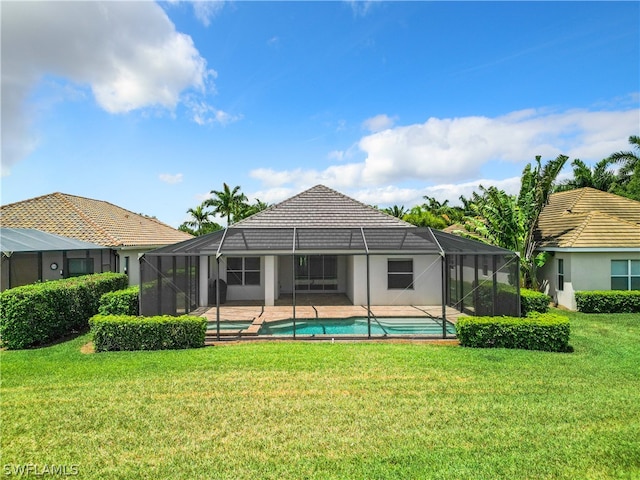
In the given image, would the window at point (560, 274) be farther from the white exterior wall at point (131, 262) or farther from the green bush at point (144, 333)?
the white exterior wall at point (131, 262)

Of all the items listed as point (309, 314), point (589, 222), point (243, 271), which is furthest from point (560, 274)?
point (243, 271)

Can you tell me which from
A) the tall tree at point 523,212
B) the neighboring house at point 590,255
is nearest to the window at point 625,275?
the neighboring house at point 590,255

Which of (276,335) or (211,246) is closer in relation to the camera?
(276,335)

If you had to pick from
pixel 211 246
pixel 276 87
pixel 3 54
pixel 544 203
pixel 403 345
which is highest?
pixel 276 87

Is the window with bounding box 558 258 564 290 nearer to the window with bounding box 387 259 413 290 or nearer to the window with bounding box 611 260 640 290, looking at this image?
the window with bounding box 611 260 640 290

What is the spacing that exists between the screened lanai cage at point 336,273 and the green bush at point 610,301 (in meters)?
5.17

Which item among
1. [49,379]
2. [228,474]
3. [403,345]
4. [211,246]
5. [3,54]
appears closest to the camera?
[228,474]

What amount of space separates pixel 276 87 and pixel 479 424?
14.3 metres

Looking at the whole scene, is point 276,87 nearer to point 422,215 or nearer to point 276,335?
point 276,335

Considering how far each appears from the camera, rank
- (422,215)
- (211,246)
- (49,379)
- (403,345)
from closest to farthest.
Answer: (49,379), (403,345), (211,246), (422,215)

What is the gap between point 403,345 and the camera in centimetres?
964

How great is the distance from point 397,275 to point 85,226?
15996 millimetres

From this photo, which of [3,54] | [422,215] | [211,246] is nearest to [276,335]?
[211,246]

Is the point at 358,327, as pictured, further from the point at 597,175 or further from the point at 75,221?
the point at 597,175
